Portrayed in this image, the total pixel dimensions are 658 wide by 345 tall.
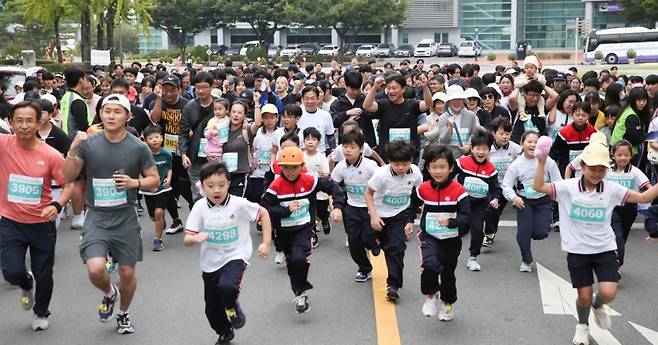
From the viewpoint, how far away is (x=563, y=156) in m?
9.87

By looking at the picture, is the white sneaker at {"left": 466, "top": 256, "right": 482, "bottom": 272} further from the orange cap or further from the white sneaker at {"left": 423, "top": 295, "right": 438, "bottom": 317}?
the orange cap

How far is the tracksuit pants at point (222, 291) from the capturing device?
18.5 ft

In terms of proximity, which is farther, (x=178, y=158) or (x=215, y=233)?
(x=178, y=158)

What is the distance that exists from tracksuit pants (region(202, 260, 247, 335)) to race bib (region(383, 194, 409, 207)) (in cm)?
175

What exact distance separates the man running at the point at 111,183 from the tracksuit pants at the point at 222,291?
761 mm

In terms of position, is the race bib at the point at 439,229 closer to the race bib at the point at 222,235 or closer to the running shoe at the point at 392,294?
the running shoe at the point at 392,294

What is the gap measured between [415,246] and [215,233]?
13.1 feet

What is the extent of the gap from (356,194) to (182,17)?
57.6 meters

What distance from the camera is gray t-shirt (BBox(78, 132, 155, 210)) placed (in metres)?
6.03

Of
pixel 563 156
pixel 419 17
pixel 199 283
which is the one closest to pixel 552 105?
pixel 563 156

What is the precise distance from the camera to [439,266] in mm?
6406

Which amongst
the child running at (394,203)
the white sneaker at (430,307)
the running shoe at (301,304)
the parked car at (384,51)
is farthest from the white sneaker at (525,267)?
the parked car at (384,51)

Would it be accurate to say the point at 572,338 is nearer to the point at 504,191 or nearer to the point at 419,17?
the point at 504,191

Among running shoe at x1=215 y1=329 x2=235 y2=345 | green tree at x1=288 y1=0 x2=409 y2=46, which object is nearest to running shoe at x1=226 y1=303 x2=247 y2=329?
running shoe at x1=215 y1=329 x2=235 y2=345
